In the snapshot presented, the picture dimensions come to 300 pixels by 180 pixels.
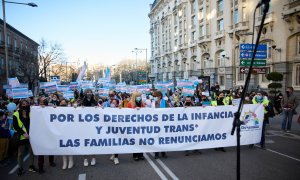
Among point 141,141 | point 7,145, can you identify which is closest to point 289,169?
point 141,141

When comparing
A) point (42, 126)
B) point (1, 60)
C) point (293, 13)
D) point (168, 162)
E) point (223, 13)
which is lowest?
point (168, 162)

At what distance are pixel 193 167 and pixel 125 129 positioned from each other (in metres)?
2.05

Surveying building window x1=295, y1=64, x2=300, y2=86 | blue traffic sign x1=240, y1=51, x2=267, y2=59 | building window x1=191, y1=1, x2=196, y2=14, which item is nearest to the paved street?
blue traffic sign x1=240, y1=51, x2=267, y2=59

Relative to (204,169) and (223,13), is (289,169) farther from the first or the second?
(223,13)

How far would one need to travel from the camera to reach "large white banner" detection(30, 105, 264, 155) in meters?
5.80

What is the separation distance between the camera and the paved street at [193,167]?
17.6ft

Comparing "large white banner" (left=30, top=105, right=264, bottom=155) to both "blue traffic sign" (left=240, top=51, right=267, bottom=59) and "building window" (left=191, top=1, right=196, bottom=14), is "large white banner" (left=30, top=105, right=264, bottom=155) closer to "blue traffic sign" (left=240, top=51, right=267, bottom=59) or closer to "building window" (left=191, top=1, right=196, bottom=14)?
"blue traffic sign" (left=240, top=51, right=267, bottom=59)

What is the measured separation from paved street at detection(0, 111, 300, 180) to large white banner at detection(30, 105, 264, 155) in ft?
1.39

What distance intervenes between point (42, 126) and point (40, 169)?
1113 millimetres

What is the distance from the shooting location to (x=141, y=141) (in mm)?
6211

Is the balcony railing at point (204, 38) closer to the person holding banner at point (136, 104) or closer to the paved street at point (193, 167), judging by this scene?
the paved street at point (193, 167)

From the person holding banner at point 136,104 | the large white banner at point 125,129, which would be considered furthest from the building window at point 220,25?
the person holding banner at point 136,104

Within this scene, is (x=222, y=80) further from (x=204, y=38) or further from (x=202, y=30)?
(x=202, y=30)

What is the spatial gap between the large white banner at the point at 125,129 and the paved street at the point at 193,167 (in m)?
0.42
